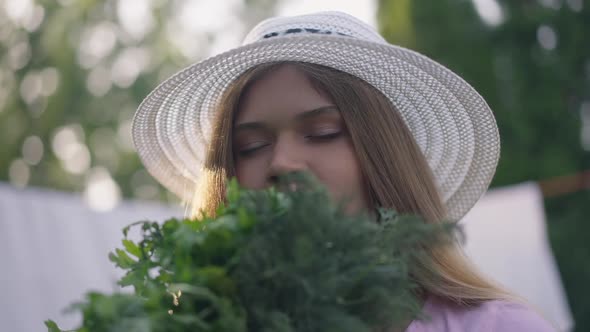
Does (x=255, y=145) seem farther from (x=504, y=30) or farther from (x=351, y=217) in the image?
(x=504, y=30)

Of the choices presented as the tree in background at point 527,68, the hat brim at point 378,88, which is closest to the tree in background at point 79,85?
the tree in background at point 527,68

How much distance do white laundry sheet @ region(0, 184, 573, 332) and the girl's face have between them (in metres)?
2.26

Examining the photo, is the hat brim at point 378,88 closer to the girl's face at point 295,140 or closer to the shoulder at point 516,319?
the girl's face at point 295,140

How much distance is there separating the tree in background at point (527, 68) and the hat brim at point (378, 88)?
4.71 metres

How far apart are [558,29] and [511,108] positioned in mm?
1014

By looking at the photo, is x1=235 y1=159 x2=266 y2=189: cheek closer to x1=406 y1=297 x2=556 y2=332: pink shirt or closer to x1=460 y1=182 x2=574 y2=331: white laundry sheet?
x1=406 y1=297 x2=556 y2=332: pink shirt

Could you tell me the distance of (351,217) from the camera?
1.01m

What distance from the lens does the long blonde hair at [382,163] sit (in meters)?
1.49

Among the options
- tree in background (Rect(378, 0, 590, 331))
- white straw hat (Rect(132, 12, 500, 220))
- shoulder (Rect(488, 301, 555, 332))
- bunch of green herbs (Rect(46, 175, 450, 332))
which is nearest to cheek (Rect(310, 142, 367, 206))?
white straw hat (Rect(132, 12, 500, 220))

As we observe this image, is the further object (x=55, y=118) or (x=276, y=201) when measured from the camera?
(x=55, y=118)

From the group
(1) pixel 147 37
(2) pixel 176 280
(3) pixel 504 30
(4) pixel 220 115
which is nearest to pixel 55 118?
(1) pixel 147 37

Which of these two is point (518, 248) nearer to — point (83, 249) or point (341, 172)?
point (83, 249)

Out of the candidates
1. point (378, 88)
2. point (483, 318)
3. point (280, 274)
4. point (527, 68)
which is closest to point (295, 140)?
point (378, 88)

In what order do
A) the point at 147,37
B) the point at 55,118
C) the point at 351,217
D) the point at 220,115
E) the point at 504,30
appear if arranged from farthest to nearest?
1. the point at 147,37
2. the point at 55,118
3. the point at 504,30
4. the point at 220,115
5. the point at 351,217
